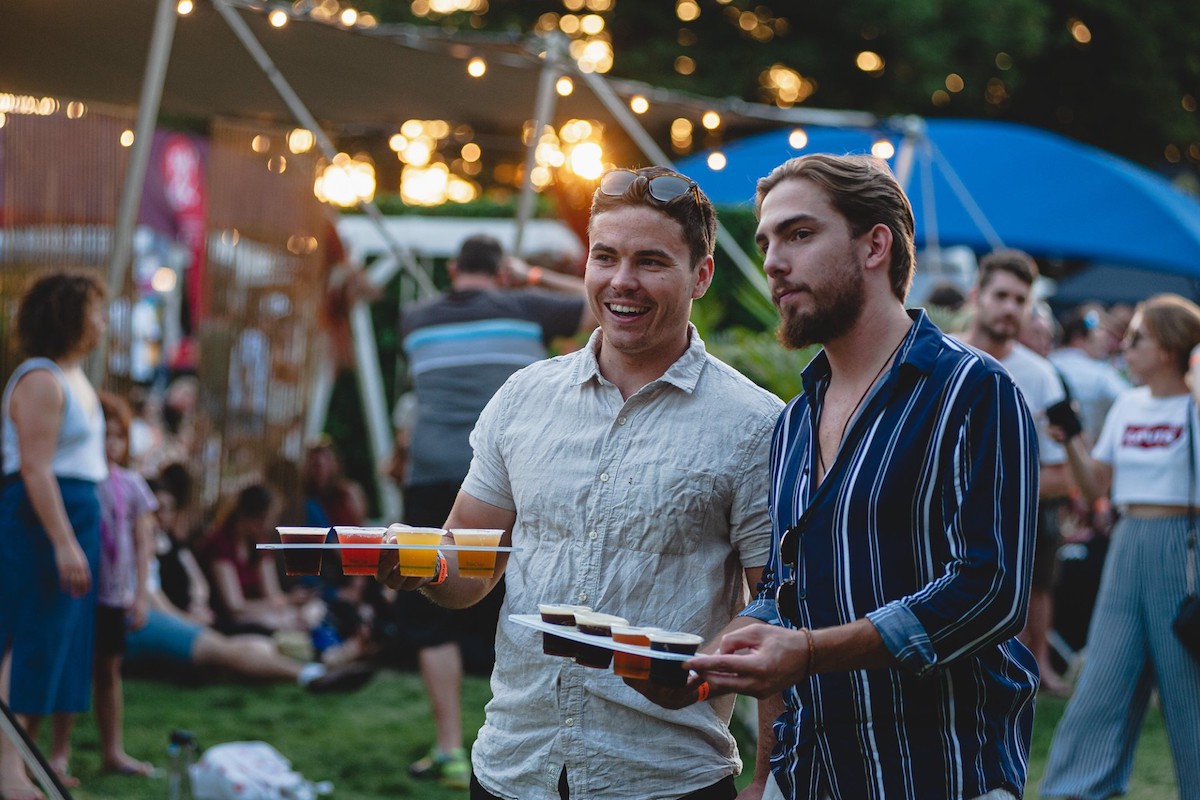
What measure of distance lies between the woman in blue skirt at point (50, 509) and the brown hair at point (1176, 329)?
444cm

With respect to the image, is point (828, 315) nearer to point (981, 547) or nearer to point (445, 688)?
point (981, 547)

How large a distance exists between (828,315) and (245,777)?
3.84 m

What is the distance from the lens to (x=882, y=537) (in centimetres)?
226

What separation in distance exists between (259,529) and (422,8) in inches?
604

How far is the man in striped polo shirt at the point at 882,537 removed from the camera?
2.16 metres

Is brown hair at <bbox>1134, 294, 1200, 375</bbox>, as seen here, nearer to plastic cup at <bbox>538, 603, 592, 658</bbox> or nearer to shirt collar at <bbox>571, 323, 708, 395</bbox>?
shirt collar at <bbox>571, 323, 708, 395</bbox>

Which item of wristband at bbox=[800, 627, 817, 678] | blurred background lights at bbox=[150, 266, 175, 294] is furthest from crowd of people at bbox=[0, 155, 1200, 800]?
blurred background lights at bbox=[150, 266, 175, 294]

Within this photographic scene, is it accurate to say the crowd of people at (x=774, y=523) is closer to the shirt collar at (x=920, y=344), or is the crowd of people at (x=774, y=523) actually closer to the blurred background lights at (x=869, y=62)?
the shirt collar at (x=920, y=344)

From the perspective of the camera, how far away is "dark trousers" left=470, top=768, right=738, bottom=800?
2.57 meters

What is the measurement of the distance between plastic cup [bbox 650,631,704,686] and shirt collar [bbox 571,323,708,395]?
63cm

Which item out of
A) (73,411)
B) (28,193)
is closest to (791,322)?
(73,411)

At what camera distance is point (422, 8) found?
22.6 meters

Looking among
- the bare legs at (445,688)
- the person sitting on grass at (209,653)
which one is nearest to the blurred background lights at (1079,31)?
the person sitting on grass at (209,653)

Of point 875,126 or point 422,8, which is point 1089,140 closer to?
point 422,8
